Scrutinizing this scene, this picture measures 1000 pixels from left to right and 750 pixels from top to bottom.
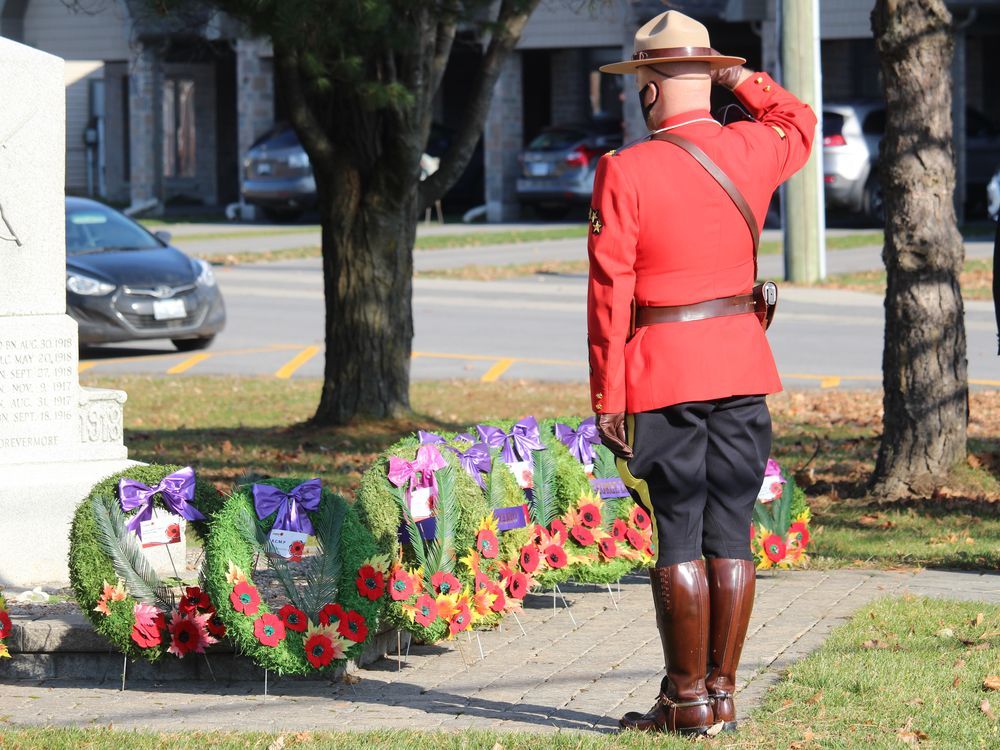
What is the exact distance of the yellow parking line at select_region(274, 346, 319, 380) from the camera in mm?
14750

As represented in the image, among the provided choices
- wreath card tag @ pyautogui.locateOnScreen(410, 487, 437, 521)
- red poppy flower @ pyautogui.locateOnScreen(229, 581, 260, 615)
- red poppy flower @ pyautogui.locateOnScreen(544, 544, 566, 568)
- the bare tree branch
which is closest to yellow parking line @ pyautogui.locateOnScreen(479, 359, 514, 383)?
the bare tree branch

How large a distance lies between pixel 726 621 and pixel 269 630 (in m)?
1.55

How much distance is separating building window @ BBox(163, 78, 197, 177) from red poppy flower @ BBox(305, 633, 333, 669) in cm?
3825

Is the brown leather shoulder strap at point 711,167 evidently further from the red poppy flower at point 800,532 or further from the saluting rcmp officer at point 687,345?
the red poppy flower at point 800,532

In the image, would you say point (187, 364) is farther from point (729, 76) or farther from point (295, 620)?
point (729, 76)

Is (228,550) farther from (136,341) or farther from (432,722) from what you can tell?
(136,341)

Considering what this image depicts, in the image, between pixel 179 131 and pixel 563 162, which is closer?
pixel 563 162

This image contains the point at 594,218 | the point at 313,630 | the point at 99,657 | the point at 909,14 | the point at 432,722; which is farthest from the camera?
the point at 909,14

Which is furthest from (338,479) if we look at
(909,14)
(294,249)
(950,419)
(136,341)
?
(294,249)

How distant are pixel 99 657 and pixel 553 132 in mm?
25809

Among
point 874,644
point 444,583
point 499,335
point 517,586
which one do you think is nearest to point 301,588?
point 444,583

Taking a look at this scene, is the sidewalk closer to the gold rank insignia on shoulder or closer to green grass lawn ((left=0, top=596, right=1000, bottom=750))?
green grass lawn ((left=0, top=596, right=1000, bottom=750))

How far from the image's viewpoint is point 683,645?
488 centimetres

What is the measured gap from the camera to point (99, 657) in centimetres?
595
